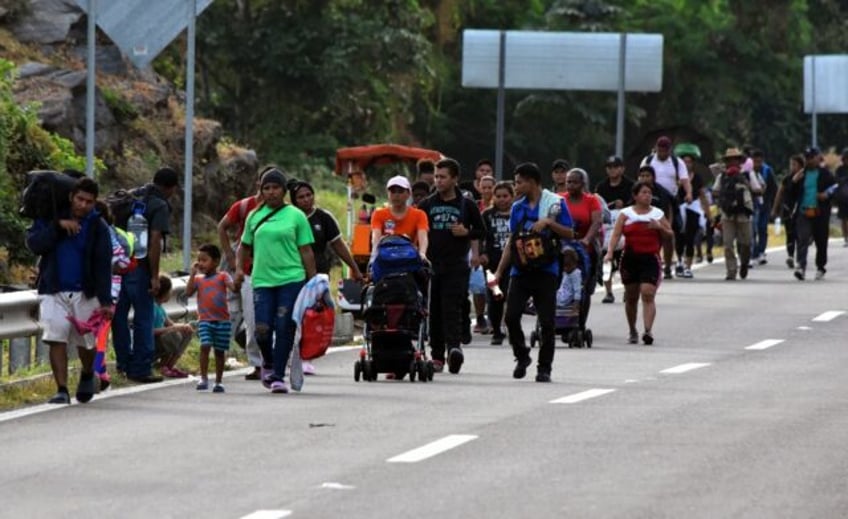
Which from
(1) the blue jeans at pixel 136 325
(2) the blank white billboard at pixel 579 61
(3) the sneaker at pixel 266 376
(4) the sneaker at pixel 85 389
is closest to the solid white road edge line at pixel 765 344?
(3) the sneaker at pixel 266 376

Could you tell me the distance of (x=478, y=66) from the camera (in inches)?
1518

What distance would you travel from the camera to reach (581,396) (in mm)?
16688

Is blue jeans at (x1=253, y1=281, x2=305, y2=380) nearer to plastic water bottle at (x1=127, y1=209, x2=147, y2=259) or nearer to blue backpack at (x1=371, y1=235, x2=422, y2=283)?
blue backpack at (x1=371, y1=235, x2=422, y2=283)

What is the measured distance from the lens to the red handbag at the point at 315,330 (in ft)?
56.7

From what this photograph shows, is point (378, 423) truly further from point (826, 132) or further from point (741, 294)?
point (826, 132)

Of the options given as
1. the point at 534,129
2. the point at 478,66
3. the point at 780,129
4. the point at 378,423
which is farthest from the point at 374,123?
the point at 378,423

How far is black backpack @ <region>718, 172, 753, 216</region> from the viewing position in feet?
109

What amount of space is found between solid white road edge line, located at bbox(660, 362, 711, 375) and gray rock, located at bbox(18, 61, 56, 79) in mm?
12686

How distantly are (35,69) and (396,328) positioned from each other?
1386 centimetres

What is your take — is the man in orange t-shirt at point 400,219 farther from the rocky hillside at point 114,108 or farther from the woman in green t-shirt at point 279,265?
the rocky hillside at point 114,108

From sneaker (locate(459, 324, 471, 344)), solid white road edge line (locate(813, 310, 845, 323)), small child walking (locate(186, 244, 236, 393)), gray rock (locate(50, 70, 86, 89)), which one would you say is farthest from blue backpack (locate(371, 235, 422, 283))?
gray rock (locate(50, 70, 86, 89))

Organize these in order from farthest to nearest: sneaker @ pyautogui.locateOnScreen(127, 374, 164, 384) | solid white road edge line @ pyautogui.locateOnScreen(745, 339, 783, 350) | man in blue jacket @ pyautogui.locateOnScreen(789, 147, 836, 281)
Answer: man in blue jacket @ pyautogui.locateOnScreen(789, 147, 836, 281) < solid white road edge line @ pyautogui.locateOnScreen(745, 339, 783, 350) < sneaker @ pyautogui.locateOnScreen(127, 374, 164, 384)

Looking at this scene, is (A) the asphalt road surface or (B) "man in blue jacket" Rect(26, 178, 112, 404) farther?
(B) "man in blue jacket" Rect(26, 178, 112, 404)

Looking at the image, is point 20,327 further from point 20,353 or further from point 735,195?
point 735,195
